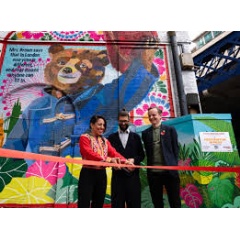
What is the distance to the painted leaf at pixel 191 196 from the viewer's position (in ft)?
14.4

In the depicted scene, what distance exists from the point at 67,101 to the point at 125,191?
381cm

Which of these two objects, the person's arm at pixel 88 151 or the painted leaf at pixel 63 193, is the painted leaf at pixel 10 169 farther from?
the person's arm at pixel 88 151

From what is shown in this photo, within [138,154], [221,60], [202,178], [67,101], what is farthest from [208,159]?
[221,60]

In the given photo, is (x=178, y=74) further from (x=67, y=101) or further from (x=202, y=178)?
(x=67, y=101)

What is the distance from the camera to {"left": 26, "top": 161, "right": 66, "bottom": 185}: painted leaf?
530 cm

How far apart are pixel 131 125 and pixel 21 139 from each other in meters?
3.06

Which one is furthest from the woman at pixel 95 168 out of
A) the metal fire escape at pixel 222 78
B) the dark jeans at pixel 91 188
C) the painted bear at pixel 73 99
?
the metal fire escape at pixel 222 78

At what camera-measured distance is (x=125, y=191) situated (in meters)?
3.06

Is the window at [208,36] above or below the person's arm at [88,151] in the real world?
above

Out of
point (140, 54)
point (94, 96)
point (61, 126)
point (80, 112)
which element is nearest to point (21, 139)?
point (61, 126)

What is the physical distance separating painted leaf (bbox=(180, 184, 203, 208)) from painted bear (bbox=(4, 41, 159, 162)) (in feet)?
8.10

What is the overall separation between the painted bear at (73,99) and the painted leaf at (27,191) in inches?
31.2

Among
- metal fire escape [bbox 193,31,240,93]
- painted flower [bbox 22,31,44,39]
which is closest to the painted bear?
painted flower [bbox 22,31,44,39]

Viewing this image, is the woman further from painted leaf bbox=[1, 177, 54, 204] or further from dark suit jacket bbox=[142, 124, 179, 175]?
painted leaf bbox=[1, 177, 54, 204]
